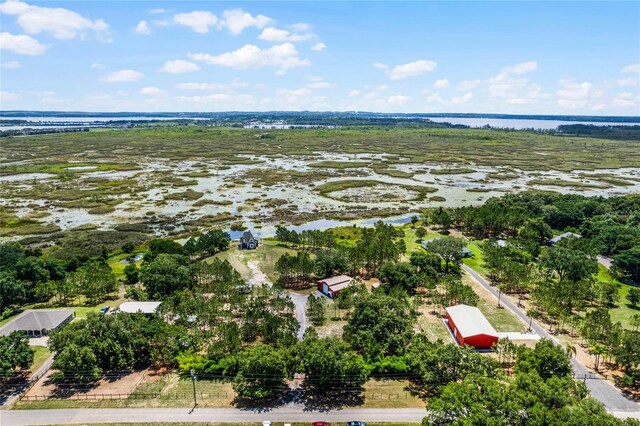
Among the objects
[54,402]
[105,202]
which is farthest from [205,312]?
[105,202]

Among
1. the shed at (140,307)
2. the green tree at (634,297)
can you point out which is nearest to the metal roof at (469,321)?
the green tree at (634,297)

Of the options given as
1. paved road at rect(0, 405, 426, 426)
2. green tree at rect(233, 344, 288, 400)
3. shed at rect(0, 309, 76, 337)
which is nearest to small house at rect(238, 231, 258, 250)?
shed at rect(0, 309, 76, 337)

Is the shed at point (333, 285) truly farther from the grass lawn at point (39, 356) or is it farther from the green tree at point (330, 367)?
A: the grass lawn at point (39, 356)

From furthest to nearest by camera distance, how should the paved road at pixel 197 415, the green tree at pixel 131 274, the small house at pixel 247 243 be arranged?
the small house at pixel 247 243 → the green tree at pixel 131 274 → the paved road at pixel 197 415

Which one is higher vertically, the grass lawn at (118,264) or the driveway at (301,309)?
the grass lawn at (118,264)

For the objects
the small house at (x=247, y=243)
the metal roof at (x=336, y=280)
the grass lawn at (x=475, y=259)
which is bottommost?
the grass lawn at (x=475, y=259)

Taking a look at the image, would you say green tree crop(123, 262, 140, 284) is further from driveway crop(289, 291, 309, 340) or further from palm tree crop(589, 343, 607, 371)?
Result: palm tree crop(589, 343, 607, 371)

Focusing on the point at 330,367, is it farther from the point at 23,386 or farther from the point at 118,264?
the point at 118,264

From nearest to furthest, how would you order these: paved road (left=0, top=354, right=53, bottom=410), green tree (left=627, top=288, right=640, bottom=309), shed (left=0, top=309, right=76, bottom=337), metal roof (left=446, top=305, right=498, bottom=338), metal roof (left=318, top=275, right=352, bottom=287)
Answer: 1. paved road (left=0, top=354, right=53, bottom=410)
2. metal roof (left=446, top=305, right=498, bottom=338)
3. shed (left=0, top=309, right=76, bottom=337)
4. green tree (left=627, top=288, right=640, bottom=309)
5. metal roof (left=318, top=275, right=352, bottom=287)
